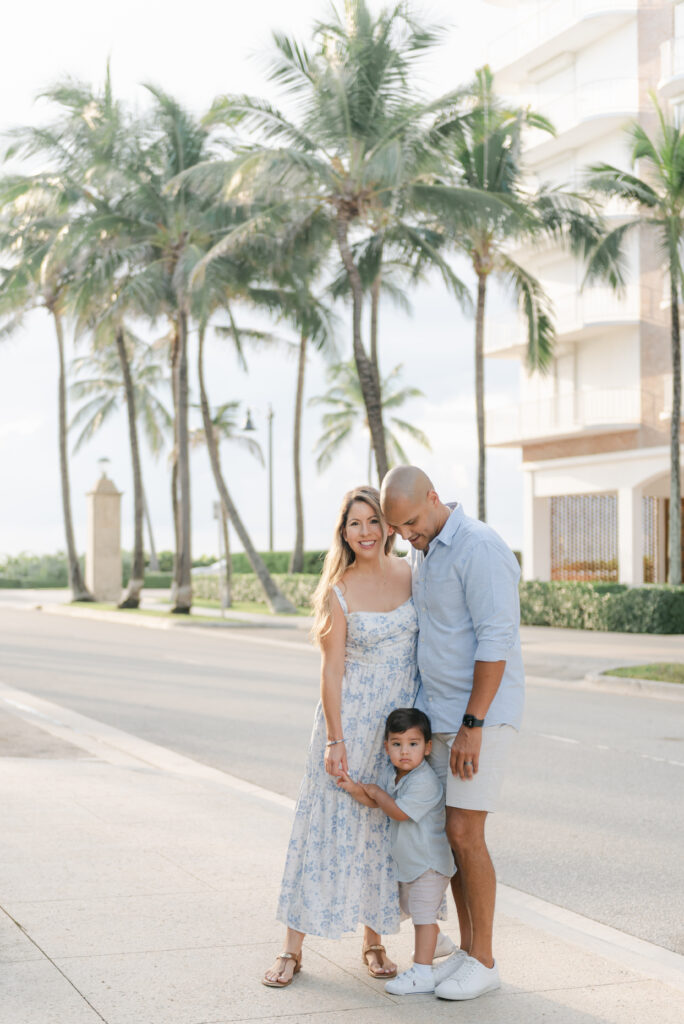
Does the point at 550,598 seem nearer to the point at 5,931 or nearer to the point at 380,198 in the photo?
the point at 380,198

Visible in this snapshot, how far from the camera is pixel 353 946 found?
15.4 feet

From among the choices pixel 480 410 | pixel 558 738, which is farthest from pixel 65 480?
pixel 558 738

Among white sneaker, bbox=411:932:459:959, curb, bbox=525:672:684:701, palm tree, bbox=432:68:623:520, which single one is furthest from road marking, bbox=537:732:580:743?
palm tree, bbox=432:68:623:520

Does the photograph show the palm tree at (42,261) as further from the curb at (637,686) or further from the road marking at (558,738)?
the road marking at (558,738)

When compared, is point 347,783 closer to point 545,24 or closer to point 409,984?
point 409,984

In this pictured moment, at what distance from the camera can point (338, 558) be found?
4371mm

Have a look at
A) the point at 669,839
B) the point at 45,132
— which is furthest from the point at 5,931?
the point at 45,132

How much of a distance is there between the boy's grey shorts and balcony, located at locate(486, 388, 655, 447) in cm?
2941

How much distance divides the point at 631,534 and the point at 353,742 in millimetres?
29335

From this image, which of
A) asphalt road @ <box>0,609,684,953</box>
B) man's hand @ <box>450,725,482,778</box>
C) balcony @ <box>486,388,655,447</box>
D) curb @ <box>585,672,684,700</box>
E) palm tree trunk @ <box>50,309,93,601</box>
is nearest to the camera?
man's hand @ <box>450,725,482,778</box>

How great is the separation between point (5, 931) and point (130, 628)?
24.8m

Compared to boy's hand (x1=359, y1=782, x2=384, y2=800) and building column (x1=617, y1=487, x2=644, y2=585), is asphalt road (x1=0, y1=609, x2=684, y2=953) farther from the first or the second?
building column (x1=617, y1=487, x2=644, y2=585)

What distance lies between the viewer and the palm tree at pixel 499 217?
79.6ft

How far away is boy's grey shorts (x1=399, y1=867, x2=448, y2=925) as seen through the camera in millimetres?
4184
